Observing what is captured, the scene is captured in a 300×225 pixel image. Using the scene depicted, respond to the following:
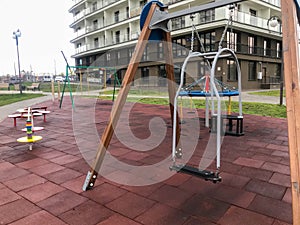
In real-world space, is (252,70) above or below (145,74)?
below

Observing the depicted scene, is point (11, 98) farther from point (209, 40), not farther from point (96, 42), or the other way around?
point (96, 42)

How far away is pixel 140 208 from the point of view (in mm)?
2201

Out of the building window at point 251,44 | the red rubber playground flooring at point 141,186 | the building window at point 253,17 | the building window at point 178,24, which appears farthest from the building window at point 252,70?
the red rubber playground flooring at point 141,186

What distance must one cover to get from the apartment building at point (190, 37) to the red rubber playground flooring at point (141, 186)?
9125mm

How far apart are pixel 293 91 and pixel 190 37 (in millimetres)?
20243

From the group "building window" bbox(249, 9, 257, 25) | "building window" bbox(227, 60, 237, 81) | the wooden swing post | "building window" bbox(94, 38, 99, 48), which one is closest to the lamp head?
"building window" bbox(94, 38, 99, 48)

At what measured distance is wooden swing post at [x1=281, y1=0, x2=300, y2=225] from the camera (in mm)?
1596

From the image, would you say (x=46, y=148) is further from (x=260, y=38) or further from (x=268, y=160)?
(x=260, y=38)

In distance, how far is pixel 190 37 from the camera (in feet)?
68.0

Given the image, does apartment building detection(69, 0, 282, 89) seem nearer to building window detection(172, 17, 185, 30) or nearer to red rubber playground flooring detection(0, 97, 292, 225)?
building window detection(172, 17, 185, 30)

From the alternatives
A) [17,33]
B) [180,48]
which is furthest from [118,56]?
[17,33]

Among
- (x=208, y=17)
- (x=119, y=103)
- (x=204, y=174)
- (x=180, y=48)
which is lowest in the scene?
(x=204, y=174)

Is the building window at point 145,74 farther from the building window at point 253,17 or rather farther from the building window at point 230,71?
the building window at point 253,17

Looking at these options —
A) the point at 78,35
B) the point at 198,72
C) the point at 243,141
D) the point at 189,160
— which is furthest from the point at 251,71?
the point at 78,35
